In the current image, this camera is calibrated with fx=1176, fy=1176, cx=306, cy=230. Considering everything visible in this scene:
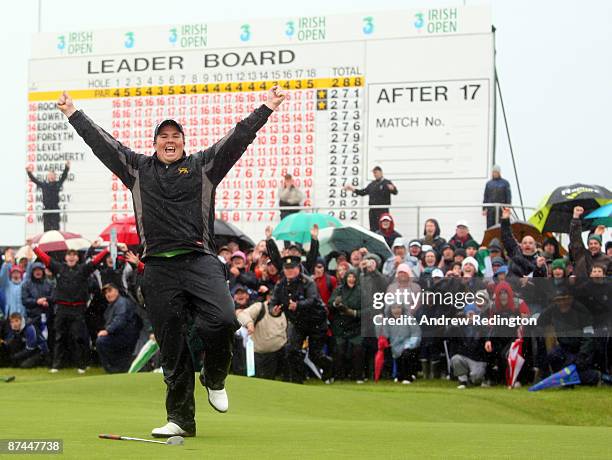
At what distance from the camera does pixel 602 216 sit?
1905 centimetres

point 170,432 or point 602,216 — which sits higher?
point 602,216

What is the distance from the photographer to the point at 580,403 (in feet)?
51.2

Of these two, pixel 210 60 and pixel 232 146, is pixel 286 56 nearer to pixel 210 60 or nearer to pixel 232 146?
pixel 210 60

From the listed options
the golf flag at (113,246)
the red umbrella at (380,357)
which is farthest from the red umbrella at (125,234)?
the red umbrella at (380,357)

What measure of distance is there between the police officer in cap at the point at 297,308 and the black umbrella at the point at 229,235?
572cm

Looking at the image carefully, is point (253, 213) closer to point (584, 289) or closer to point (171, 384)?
point (584, 289)

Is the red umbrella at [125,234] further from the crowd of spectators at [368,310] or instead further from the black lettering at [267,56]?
the black lettering at [267,56]

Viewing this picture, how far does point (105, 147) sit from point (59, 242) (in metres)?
15.3

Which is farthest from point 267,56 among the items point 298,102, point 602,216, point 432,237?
point 602,216

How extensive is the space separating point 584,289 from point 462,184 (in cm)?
875

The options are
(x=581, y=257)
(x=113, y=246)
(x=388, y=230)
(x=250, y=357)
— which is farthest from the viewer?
(x=388, y=230)

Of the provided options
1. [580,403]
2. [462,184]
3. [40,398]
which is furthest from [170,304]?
[462,184]

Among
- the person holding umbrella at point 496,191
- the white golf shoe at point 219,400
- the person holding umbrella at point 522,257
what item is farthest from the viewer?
the person holding umbrella at point 496,191

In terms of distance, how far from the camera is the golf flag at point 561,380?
1661cm
